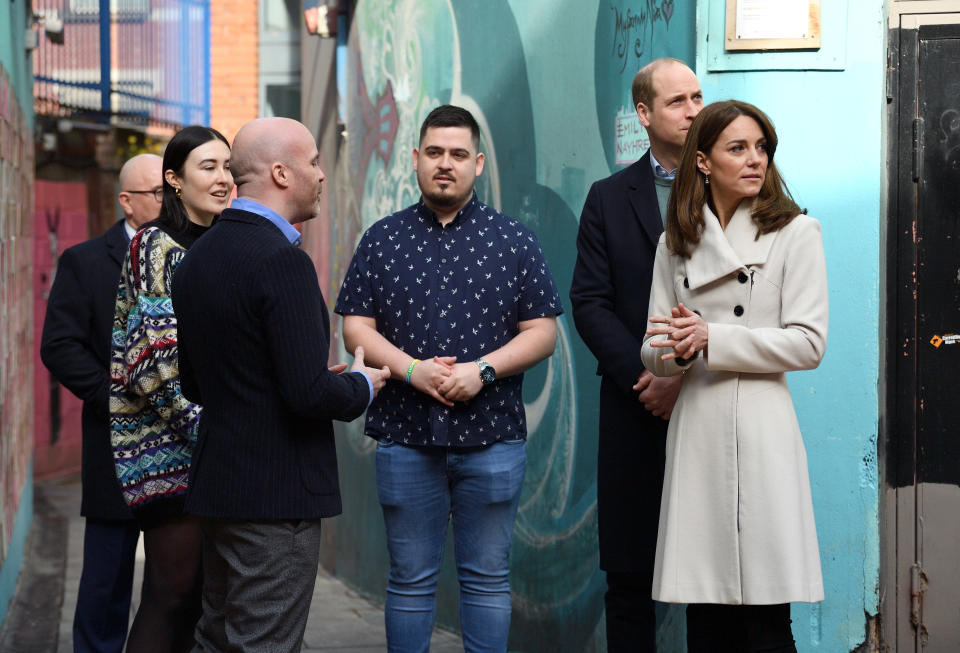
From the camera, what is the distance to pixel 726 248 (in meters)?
3.55

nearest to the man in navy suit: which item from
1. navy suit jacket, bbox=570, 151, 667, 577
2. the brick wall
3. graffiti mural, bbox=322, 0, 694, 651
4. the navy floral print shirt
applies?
navy suit jacket, bbox=570, 151, 667, 577

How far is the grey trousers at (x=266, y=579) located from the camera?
10.9 ft

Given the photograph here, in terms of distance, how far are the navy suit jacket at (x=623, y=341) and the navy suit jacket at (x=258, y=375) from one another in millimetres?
974

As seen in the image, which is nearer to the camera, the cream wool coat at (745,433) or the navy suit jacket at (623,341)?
the cream wool coat at (745,433)

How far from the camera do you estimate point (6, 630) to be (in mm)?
6418

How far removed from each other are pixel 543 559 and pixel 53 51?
11066 millimetres

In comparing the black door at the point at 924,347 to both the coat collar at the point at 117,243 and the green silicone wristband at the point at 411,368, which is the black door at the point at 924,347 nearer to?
the green silicone wristband at the point at 411,368

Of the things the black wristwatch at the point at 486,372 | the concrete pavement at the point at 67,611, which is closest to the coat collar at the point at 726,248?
the black wristwatch at the point at 486,372

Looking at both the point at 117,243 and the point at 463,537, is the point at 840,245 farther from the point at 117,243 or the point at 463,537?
the point at 117,243

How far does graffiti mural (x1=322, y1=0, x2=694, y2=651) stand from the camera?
4965 millimetres

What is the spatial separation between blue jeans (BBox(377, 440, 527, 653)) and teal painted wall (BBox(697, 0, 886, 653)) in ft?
3.48

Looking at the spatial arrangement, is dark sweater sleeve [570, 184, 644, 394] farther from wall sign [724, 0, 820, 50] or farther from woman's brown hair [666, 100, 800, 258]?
wall sign [724, 0, 820, 50]

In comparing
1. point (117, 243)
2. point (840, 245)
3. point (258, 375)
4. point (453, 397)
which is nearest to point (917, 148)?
point (840, 245)

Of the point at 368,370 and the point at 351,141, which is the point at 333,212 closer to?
the point at 351,141
